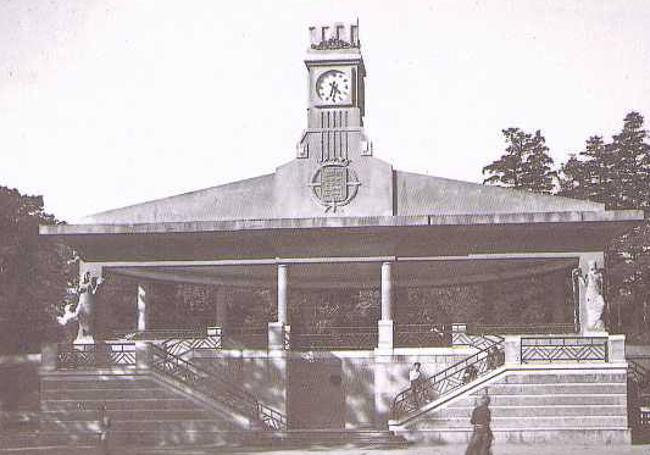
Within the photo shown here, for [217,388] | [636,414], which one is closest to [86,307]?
[217,388]

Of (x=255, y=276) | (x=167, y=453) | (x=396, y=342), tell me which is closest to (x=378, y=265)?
(x=396, y=342)

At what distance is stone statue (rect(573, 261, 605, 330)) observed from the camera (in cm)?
3173

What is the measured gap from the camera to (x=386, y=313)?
32.9 m

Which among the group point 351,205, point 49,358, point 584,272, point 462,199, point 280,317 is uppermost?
point 462,199

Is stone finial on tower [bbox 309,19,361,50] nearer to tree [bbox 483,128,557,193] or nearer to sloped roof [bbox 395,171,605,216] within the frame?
sloped roof [bbox 395,171,605,216]

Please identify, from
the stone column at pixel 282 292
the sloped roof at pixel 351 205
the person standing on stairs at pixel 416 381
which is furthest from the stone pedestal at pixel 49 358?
→ the person standing on stairs at pixel 416 381

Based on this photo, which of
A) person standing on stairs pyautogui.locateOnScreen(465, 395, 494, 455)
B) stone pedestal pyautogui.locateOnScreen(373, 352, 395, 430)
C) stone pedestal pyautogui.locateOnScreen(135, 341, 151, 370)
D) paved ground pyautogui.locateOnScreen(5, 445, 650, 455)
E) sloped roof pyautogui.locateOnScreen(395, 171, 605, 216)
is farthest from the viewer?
sloped roof pyautogui.locateOnScreen(395, 171, 605, 216)

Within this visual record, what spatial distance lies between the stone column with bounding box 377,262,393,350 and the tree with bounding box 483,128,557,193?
30675 millimetres

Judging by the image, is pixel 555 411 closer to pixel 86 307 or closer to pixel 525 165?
pixel 86 307

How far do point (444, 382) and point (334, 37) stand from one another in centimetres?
1181

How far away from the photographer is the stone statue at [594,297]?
104 feet

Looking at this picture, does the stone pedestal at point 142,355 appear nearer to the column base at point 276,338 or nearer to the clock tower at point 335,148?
the column base at point 276,338

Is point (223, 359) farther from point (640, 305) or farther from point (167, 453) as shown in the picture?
point (640, 305)

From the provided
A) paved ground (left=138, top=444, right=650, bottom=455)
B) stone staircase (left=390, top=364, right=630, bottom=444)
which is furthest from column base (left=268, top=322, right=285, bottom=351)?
stone staircase (left=390, top=364, right=630, bottom=444)
